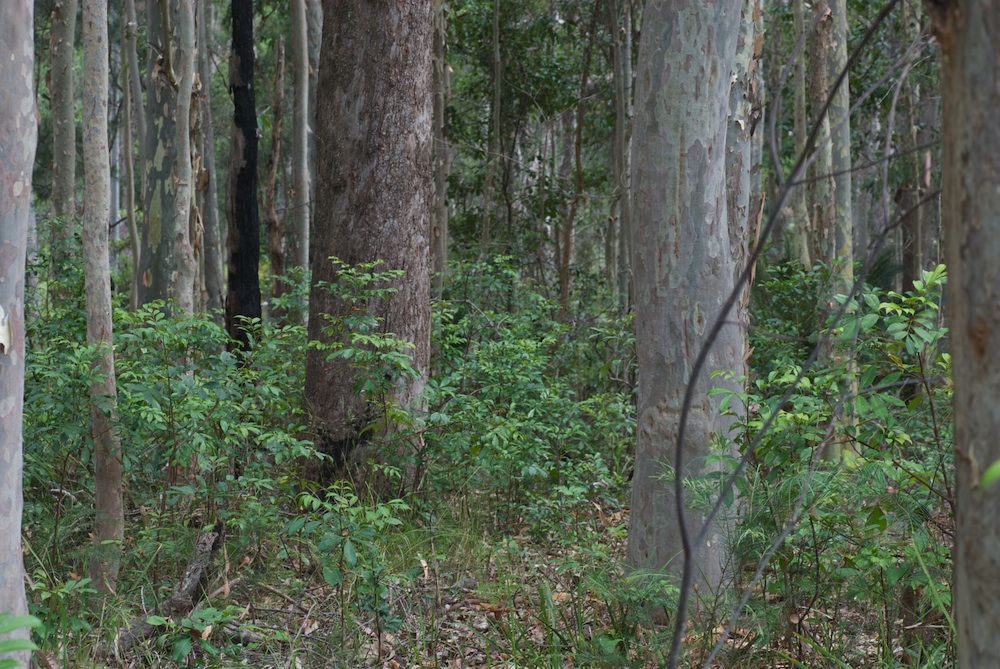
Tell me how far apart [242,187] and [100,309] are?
420cm

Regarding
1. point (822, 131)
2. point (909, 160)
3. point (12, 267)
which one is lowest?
point (12, 267)

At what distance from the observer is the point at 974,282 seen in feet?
3.89

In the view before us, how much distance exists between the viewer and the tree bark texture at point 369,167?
5.85 meters

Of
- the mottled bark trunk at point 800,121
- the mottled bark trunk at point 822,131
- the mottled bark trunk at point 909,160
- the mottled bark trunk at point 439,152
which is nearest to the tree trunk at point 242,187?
the mottled bark trunk at point 439,152

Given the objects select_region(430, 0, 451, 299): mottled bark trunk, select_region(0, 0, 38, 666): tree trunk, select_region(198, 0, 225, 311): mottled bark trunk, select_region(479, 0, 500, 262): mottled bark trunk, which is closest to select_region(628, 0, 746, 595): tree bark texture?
select_region(0, 0, 38, 666): tree trunk

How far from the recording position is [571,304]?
1338 centimetres

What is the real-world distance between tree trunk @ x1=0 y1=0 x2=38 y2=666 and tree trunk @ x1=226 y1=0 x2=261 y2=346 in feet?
18.5

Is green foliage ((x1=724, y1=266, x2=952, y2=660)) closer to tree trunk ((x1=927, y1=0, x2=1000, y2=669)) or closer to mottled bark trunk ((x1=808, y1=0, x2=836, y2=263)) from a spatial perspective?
tree trunk ((x1=927, y1=0, x2=1000, y2=669))

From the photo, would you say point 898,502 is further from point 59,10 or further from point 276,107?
point 59,10

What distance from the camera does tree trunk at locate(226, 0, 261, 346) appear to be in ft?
26.9

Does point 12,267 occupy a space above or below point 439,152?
below

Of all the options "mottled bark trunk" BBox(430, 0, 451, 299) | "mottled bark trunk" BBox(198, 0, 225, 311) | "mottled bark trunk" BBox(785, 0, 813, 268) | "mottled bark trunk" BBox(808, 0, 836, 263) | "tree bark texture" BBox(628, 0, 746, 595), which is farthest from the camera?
"mottled bark trunk" BBox(198, 0, 225, 311)

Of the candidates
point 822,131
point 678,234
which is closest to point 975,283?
point 678,234

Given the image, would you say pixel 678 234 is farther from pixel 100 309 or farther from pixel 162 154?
pixel 162 154
